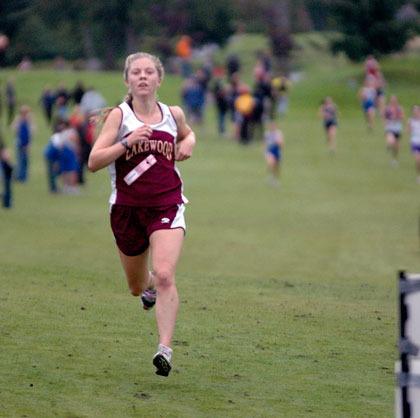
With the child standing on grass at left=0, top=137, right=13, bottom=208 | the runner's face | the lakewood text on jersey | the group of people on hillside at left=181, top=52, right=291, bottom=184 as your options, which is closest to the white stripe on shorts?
the lakewood text on jersey

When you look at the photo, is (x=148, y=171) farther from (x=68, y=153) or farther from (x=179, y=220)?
(x=68, y=153)

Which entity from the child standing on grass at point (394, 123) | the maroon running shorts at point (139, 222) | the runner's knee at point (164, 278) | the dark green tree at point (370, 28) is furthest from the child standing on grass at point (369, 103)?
the runner's knee at point (164, 278)

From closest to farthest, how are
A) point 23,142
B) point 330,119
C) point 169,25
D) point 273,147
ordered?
point 23,142
point 273,147
point 330,119
point 169,25

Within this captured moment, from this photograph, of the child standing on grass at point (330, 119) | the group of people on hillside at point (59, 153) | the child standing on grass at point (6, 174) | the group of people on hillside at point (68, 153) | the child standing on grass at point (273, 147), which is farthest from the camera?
the child standing on grass at point (330, 119)

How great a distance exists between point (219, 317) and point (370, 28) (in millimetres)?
61772

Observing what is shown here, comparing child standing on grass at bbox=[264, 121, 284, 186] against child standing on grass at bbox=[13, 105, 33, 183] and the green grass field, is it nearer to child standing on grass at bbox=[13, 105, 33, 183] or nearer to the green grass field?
child standing on grass at bbox=[13, 105, 33, 183]

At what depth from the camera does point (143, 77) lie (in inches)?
379

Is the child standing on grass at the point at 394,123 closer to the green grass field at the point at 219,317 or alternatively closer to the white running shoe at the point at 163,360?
the green grass field at the point at 219,317

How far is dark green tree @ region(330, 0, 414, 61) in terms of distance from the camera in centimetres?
7200

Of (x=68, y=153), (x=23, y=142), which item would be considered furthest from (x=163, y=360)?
(x=23, y=142)

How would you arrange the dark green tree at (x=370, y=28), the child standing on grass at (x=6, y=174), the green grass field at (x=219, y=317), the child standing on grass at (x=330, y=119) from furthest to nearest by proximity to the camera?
the dark green tree at (x=370, y=28), the child standing on grass at (x=330, y=119), the child standing on grass at (x=6, y=174), the green grass field at (x=219, y=317)

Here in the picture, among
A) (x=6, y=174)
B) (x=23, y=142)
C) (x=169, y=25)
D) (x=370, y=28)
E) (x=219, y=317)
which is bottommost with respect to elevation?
(x=219, y=317)

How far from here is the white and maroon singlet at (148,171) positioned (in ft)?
31.2

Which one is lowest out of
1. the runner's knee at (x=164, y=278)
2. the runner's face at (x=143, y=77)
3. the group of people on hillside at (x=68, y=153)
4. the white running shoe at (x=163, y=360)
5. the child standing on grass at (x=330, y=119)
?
the white running shoe at (x=163, y=360)
